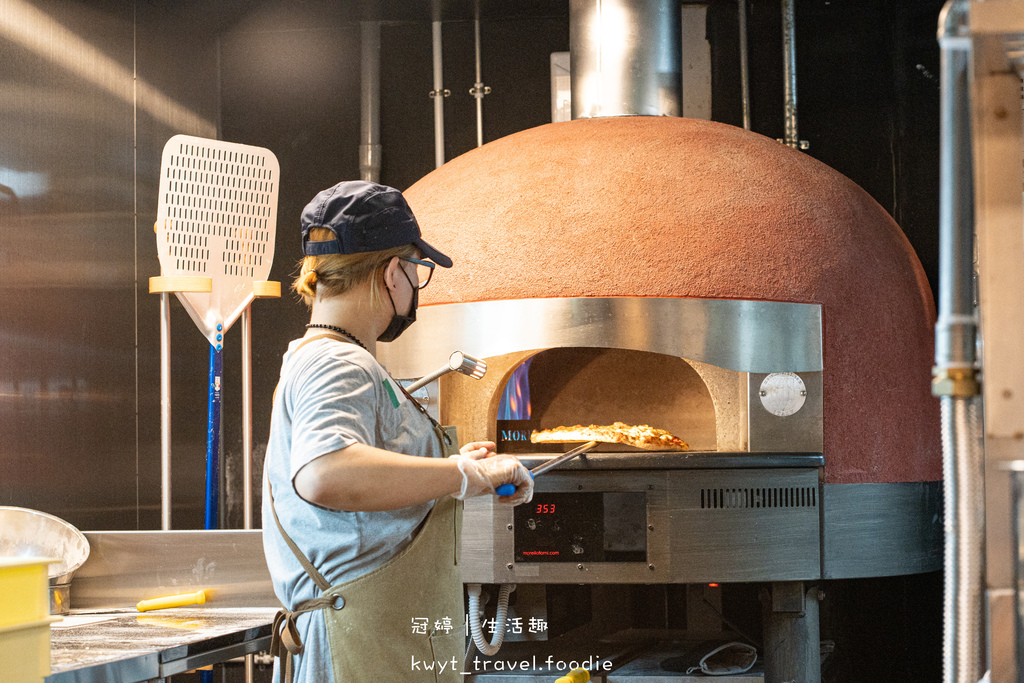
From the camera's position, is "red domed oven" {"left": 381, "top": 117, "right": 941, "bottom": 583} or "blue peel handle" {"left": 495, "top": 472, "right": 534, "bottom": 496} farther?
"red domed oven" {"left": 381, "top": 117, "right": 941, "bottom": 583}

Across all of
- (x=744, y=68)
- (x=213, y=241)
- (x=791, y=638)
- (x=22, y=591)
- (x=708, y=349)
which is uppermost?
(x=744, y=68)

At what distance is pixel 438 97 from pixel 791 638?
2.50 m

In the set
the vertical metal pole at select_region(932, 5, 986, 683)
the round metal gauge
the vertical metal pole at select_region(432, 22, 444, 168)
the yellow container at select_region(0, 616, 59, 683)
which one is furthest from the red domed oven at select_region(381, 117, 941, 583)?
the vertical metal pole at select_region(932, 5, 986, 683)

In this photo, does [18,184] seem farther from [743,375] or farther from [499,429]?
[743,375]

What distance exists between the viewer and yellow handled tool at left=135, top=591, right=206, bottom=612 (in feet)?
7.99

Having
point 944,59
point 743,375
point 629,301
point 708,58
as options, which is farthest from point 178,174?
point 944,59

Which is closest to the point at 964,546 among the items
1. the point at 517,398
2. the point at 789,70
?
the point at 517,398

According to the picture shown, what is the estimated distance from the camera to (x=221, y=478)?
408 centimetres

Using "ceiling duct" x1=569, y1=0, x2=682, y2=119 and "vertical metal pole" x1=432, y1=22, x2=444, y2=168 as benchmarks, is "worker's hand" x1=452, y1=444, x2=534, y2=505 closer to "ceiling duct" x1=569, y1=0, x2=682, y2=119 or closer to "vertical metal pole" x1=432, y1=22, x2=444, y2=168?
"ceiling duct" x1=569, y1=0, x2=682, y2=119

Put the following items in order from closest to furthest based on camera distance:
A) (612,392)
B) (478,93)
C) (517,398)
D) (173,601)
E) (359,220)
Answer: (359,220) → (173,601) → (517,398) → (612,392) → (478,93)

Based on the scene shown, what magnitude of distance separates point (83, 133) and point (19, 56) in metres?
0.38

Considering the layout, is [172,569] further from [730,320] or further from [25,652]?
[730,320]

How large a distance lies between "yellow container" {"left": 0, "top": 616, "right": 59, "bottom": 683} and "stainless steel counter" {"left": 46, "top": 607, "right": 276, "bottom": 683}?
0.87 feet

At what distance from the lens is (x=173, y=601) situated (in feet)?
8.15
